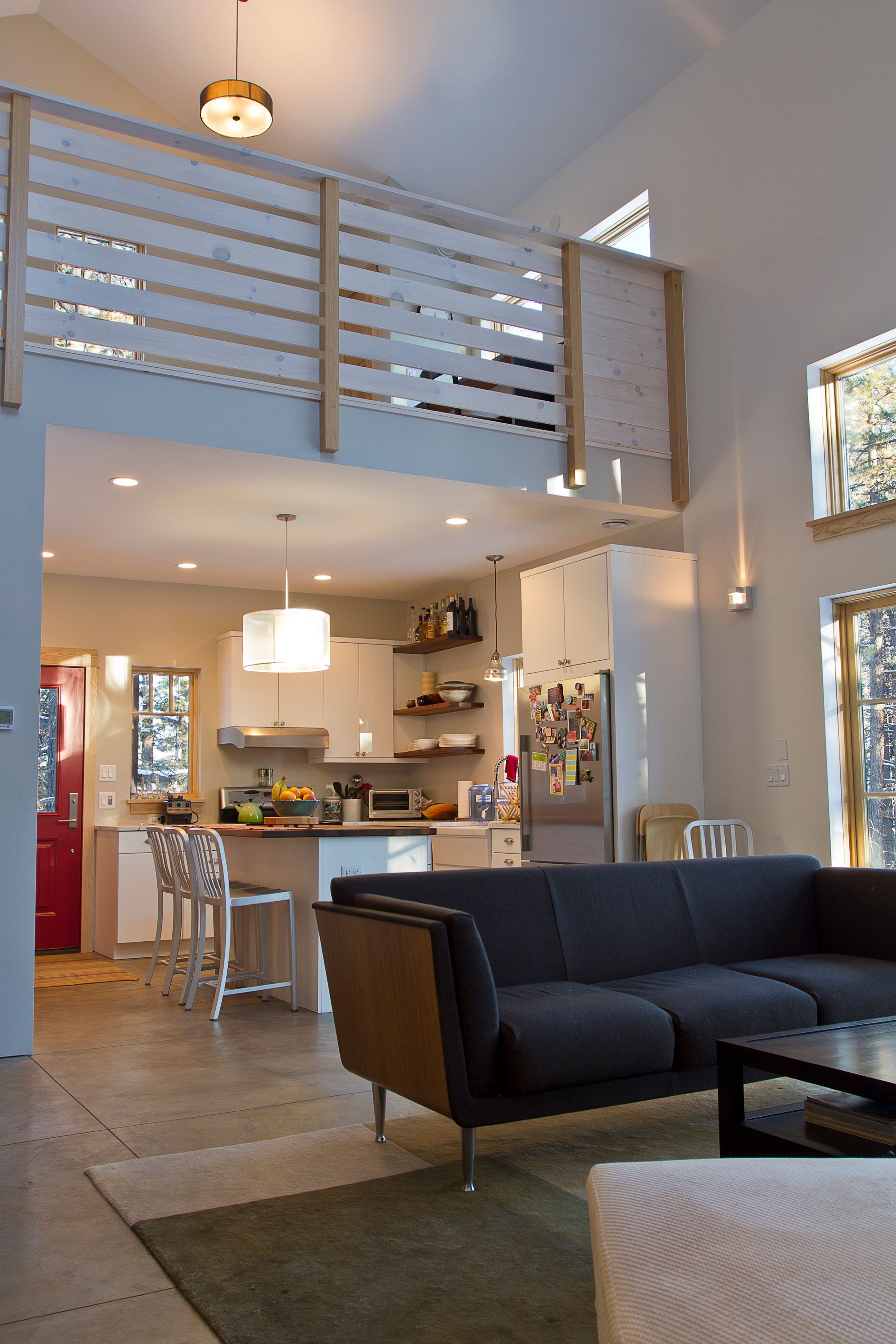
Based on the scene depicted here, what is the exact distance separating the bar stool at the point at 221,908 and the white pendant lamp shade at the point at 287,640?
104cm

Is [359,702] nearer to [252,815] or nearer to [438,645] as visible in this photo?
[438,645]

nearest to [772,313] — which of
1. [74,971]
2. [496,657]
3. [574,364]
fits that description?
[574,364]

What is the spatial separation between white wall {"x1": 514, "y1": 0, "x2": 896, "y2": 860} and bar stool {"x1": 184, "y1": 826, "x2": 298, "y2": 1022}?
2408 mm

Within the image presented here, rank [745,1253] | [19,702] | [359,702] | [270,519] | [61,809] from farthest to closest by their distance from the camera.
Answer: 1. [359,702]
2. [61,809]
3. [270,519]
4. [19,702]
5. [745,1253]

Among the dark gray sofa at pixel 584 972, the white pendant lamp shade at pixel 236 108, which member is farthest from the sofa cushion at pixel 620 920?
the white pendant lamp shade at pixel 236 108

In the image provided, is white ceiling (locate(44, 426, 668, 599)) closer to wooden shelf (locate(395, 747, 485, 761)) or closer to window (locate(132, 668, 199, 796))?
window (locate(132, 668, 199, 796))

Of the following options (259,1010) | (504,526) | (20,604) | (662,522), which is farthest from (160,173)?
(259,1010)

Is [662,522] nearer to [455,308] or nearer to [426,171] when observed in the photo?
[455,308]

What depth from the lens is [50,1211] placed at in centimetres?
263

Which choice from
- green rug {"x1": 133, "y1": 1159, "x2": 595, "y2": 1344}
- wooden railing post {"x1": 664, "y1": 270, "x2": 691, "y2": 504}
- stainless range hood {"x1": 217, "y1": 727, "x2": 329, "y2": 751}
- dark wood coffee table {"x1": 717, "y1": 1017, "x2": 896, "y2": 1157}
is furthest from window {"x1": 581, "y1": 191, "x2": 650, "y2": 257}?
green rug {"x1": 133, "y1": 1159, "x2": 595, "y2": 1344}

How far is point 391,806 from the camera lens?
27.9ft

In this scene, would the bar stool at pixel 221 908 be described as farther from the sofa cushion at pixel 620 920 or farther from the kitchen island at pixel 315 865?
the sofa cushion at pixel 620 920

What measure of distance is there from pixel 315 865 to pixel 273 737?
293 centimetres

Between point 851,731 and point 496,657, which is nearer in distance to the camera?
point 851,731
